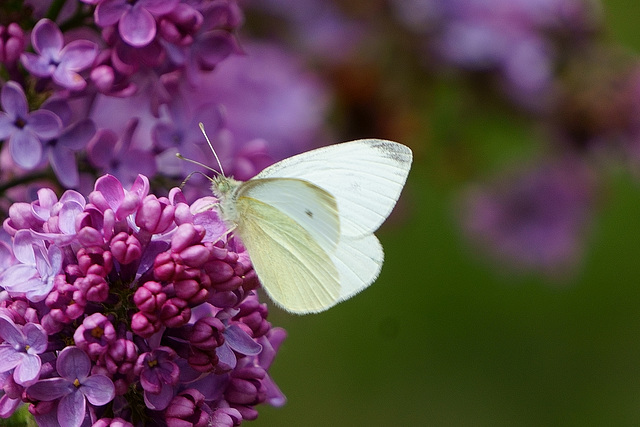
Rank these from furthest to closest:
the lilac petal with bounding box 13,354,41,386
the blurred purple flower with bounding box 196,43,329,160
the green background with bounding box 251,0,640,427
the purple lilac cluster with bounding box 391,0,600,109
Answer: the green background with bounding box 251,0,640,427
the purple lilac cluster with bounding box 391,0,600,109
the blurred purple flower with bounding box 196,43,329,160
the lilac petal with bounding box 13,354,41,386

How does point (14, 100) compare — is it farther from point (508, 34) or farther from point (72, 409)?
point (508, 34)

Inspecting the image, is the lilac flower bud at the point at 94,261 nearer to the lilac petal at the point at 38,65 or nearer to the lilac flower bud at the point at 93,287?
the lilac flower bud at the point at 93,287

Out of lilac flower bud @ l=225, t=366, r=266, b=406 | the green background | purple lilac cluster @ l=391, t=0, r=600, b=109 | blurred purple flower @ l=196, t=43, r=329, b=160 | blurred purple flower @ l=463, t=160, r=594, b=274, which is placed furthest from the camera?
the green background

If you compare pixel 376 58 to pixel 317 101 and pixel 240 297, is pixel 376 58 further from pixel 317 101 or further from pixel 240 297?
pixel 240 297

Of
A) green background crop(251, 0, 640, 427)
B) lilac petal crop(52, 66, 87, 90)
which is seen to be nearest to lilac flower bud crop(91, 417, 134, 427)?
lilac petal crop(52, 66, 87, 90)

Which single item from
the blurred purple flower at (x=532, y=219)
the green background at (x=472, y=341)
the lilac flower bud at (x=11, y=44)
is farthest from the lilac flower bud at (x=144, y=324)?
the green background at (x=472, y=341)

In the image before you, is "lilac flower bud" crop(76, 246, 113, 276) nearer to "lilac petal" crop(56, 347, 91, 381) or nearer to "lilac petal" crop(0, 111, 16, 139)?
"lilac petal" crop(56, 347, 91, 381)

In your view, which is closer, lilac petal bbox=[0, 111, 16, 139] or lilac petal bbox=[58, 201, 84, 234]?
lilac petal bbox=[58, 201, 84, 234]
